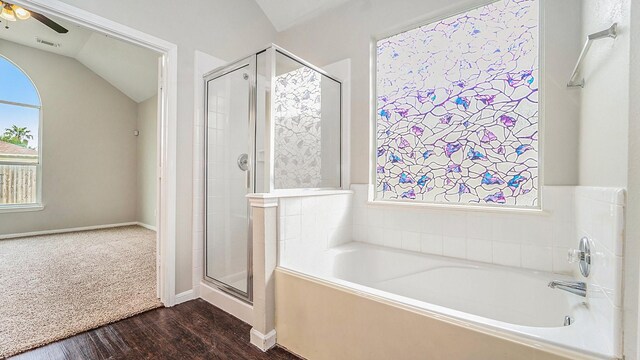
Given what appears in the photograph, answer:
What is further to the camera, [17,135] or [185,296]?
[17,135]

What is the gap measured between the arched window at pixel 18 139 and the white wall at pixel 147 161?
143 centimetres

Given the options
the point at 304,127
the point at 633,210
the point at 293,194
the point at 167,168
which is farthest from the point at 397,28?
the point at 167,168

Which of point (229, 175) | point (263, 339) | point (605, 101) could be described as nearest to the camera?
point (605, 101)

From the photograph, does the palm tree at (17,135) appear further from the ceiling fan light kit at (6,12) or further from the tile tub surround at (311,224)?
the tile tub surround at (311,224)

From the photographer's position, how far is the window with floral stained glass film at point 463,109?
172 centimetres

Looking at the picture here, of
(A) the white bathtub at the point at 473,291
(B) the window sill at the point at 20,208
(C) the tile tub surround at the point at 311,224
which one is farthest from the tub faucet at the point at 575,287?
(B) the window sill at the point at 20,208

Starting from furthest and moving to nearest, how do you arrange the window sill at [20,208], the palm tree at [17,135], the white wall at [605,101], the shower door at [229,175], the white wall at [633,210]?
the palm tree at [17,135] < the window sill at [20,208] < the shower door at [229,175] < the white wall at [605,101] < the white wall at [633,210]

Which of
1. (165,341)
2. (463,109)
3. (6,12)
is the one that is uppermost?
(6,12)

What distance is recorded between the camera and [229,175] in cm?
226

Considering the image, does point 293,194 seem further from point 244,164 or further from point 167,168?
point 167,168

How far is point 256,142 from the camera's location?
6.25ft

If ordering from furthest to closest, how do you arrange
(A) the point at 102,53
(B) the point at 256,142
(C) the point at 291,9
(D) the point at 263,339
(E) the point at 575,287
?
(A) the point at 102,53 → (C) the point at 291,9 → (B) the point at 256,142 → (D) the point at 263,339 → (E) the point at 575,287

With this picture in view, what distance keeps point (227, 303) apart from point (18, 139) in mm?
5043

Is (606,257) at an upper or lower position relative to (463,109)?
lower
